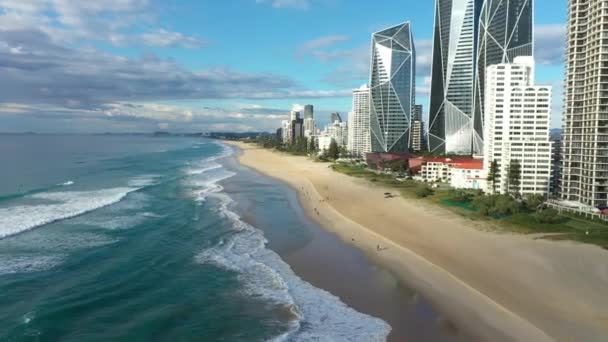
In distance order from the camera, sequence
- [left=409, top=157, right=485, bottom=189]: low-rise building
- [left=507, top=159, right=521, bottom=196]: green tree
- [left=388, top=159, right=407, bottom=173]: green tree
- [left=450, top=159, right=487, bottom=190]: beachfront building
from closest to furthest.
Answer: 1. [left=507, top=159, right=521, bottom=196]: green tree
2. [left=450, top=159, right=487, bottom=190]: beachfront building
3. [left=409, top=157, right=485, bottom=189]: low-rise building
4. [left=388, top=159, right=407, bottom=173]: green tree

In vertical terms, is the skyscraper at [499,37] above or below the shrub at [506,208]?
above

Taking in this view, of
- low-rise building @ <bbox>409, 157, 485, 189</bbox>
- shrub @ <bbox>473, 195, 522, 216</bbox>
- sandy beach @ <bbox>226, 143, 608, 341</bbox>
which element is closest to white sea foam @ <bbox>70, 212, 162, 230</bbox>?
sandy beach @ <bbox>226, 143, 608, 341</bbox>

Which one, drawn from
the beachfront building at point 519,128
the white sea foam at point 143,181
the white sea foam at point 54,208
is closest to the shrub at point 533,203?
the beachfront building at point 519,128

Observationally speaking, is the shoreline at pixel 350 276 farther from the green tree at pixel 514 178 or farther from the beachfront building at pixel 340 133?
the beachfront building at pixel 340 133

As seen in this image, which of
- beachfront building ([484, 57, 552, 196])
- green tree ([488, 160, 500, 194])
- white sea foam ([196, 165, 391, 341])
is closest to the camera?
white sea foam ([196, 165, 391, 341])

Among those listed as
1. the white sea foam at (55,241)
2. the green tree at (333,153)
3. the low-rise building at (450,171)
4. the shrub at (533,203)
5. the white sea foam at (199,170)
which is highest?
the green tree at (333,153)

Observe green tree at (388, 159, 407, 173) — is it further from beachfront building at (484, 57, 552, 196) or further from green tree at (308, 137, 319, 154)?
green tree at (308, 137, 319, 154)

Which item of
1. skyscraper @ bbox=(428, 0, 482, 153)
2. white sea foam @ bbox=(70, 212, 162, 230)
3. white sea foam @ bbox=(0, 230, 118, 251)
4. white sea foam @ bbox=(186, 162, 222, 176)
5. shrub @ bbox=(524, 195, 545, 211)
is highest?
skyscraper @ bbox=(428, 0, 482, 153)
